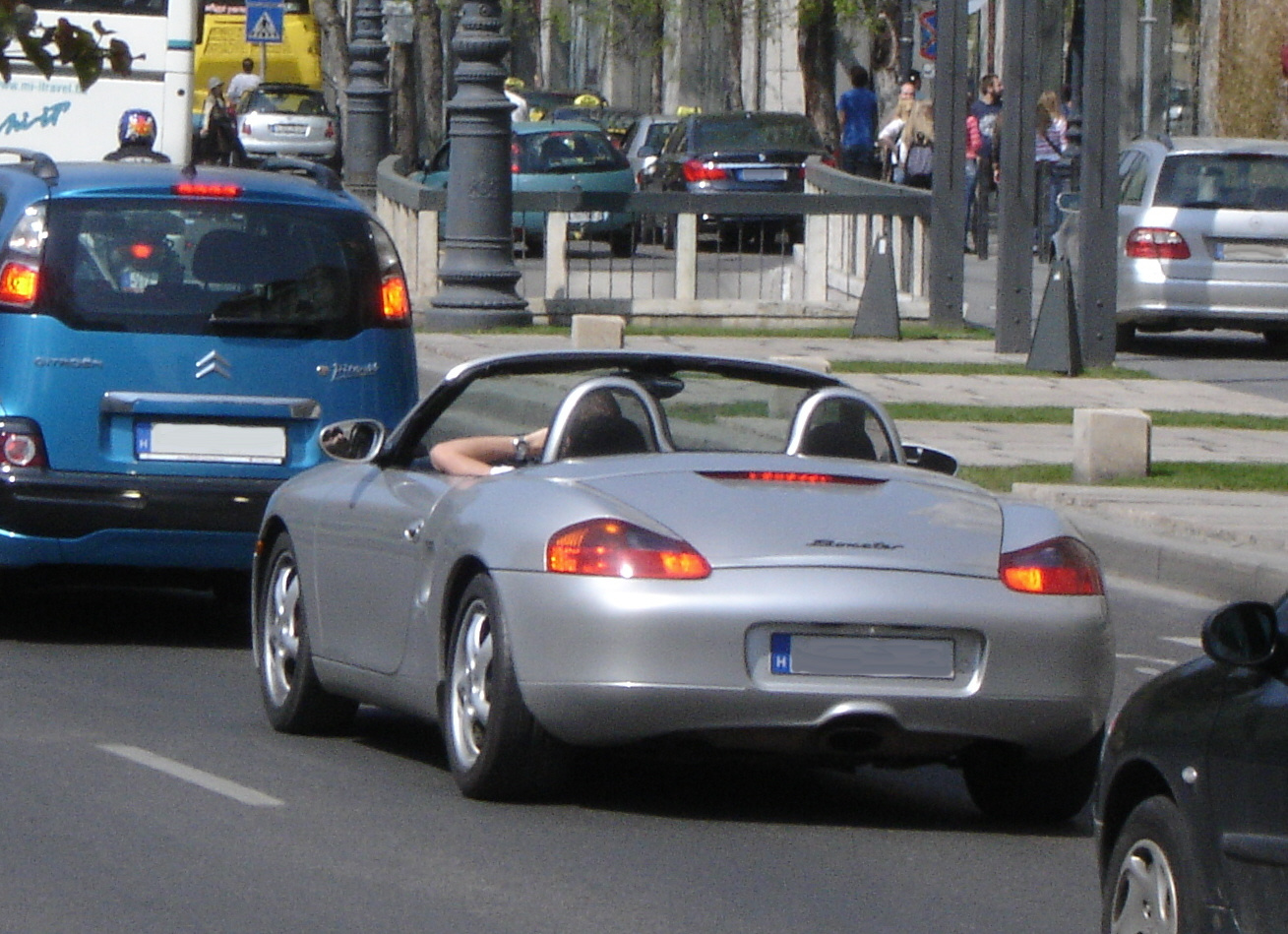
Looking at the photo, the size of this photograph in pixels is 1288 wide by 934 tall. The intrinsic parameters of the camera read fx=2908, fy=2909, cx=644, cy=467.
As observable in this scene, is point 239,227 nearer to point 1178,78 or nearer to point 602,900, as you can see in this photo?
point 602,900

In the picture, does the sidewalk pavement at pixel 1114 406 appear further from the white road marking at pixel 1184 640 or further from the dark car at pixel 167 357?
the dark car at pixel 167 357

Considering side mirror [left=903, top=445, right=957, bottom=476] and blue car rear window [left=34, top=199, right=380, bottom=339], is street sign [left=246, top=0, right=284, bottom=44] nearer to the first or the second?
blue car rear window [left=34, top=199, right=380, bottom=339]

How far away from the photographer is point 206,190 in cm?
1029

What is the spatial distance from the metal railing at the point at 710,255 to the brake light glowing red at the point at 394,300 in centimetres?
1213

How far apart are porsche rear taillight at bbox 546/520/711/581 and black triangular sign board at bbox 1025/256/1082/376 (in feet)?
45.5

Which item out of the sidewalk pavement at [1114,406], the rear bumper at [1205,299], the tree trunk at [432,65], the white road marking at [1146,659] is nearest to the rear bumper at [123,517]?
the white road marking at [1146,659]

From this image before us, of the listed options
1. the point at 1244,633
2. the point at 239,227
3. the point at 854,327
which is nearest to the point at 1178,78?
the point at 854,327

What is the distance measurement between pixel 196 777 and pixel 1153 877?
11.0 ft

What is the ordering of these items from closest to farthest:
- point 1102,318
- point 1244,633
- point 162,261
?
point 1244,633 < point 162,261 < point 1102,318

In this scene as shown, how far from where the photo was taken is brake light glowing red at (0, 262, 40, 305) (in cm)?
1009

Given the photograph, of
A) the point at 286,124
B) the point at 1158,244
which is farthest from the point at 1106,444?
the point at 286,124

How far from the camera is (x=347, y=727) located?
28.4 ft

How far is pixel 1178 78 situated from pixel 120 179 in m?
66.9

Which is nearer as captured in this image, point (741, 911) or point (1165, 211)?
point (741, 911)
